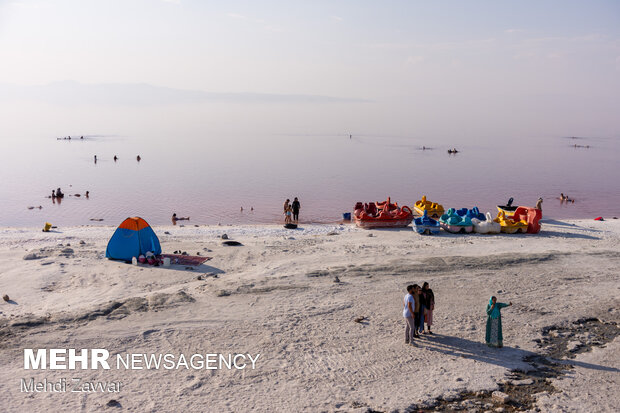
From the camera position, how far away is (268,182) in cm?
5181

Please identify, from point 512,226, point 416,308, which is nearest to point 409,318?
point 416,308

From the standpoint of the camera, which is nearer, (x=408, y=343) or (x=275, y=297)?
(x=408, y=343)

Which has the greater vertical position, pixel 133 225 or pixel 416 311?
pixel 133 225

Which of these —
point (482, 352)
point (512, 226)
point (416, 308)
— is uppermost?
point (512, 226)

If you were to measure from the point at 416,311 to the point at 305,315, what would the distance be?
3052mm

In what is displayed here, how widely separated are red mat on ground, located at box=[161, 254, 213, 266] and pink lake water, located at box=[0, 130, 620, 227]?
13.4 meters

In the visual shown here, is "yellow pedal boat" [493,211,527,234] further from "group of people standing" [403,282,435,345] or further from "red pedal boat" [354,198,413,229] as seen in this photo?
"group of people standing" [403,282,435,345]

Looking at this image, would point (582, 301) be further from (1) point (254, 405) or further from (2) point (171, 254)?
(2) point (171, 254)

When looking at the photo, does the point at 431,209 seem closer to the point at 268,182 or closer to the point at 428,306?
the point at 428,306

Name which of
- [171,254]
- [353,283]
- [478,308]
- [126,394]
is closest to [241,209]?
[171,254]

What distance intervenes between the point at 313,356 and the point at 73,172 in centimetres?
5408

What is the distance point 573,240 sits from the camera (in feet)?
77.5

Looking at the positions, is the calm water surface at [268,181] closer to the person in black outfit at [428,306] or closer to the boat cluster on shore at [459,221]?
the boat cluster on shore at [459,221]

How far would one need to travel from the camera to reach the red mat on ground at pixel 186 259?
18875mm
